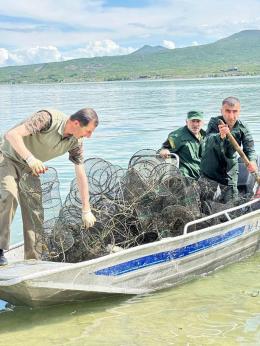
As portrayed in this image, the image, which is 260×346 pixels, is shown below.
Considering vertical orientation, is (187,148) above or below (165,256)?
above

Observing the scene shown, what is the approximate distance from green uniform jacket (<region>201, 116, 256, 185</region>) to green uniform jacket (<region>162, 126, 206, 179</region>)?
25cm

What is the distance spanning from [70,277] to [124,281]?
0.79m

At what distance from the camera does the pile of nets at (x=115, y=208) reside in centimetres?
718

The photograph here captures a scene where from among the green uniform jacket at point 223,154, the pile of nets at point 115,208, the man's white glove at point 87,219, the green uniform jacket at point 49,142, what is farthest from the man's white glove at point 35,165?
the green uniform jacket at point 223,154

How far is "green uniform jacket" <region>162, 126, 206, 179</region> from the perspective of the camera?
9367mm

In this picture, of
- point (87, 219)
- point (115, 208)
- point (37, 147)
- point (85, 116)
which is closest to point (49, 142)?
point (37, 147)

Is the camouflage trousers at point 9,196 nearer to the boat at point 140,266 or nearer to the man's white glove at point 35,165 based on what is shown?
the boat at point 140,266

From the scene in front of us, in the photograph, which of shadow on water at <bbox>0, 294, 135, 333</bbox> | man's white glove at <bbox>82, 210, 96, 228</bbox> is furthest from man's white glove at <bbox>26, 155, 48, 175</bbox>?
shadow on water at <bbox>0, 294, 135, 333</bbox>

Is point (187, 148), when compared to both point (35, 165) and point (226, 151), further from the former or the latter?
point (35, 165)

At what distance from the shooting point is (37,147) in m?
6.71

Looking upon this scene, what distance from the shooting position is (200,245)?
24.9 feet

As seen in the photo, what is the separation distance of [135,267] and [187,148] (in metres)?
3.01

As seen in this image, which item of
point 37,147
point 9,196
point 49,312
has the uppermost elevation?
point 37,147

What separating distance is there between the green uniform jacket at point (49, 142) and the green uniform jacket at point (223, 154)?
9.08 ft
